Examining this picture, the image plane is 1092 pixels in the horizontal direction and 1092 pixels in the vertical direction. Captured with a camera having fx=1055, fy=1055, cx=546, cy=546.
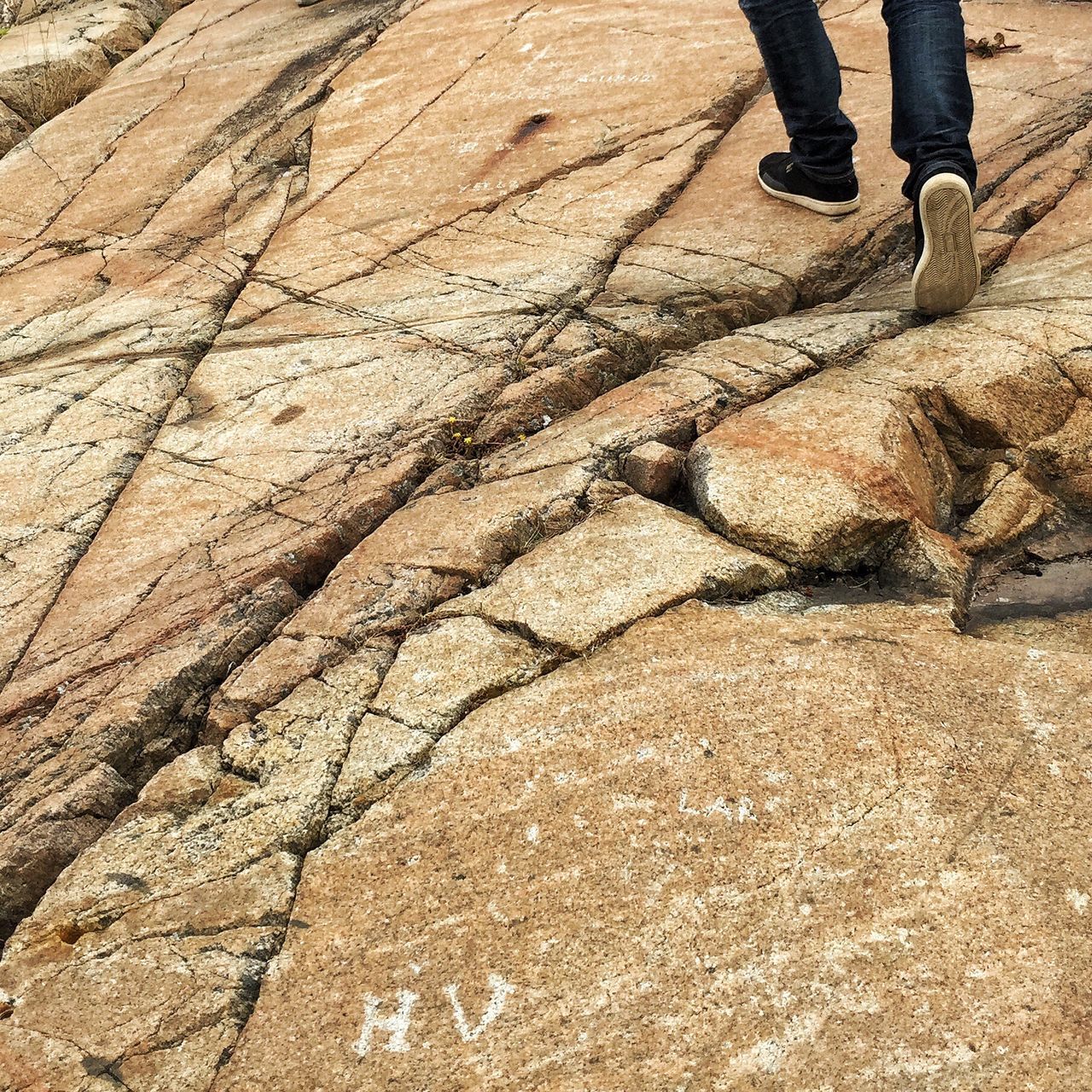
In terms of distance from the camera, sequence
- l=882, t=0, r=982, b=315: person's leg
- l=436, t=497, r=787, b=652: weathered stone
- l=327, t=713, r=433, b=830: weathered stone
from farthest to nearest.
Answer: l=882, t=0, r=982, b=315: person's leg, l=436, t=497, r=787, b=652: weathered stone, l=327, t=713, r=433, b=830: weathered stone

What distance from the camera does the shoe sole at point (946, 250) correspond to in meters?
2.70

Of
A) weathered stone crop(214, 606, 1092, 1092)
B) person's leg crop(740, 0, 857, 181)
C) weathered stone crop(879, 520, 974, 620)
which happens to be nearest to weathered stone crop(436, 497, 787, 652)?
weathered stone crop(214, 606, 1092, 1092)

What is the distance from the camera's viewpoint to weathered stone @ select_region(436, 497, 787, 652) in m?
2.20

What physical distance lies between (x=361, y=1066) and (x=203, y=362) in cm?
271

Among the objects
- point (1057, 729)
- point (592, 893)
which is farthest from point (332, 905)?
point (1057, 729)

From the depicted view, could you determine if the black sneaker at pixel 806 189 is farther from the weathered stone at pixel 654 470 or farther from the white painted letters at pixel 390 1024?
the white painted letters at pixel 390 1024

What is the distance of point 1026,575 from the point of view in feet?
8.00

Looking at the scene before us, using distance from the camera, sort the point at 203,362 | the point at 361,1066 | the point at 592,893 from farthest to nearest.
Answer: the point at 203,362 → the point at 592,893 → the point at 361,1066

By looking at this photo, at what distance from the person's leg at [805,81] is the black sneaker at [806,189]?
34mm

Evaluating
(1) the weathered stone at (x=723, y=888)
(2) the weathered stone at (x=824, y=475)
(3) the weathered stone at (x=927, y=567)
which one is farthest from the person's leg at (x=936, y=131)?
(1) the weathered stone at (x=723, y=888)

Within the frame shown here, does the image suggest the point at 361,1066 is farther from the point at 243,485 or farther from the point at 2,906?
the point at 243,485

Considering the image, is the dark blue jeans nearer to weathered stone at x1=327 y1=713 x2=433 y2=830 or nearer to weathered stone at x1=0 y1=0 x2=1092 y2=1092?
weathered stone at x1=0 y1=0 x2=1092 y2=1092

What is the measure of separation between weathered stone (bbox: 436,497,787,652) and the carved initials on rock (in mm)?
725

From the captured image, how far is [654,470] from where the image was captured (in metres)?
2.64
